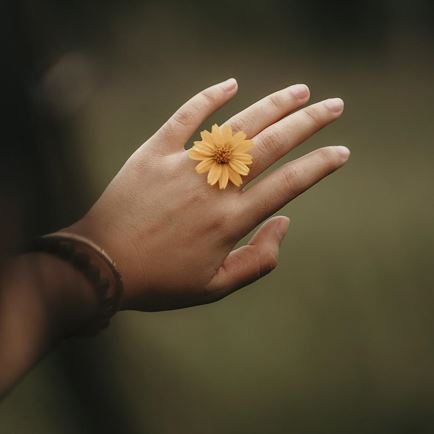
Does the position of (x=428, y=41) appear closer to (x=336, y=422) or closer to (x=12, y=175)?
(x=336, y=422)

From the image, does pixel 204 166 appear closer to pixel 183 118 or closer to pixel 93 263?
pixel 183 118

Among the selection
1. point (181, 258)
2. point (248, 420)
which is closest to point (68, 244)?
point (181, 258)

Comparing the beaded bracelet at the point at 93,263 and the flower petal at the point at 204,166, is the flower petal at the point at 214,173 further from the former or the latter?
Result: the beaded bracelet at the point at 93,263

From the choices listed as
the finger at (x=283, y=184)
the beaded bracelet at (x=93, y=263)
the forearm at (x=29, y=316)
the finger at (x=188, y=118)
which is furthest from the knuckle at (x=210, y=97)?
the forearm at (x=29, y=316)

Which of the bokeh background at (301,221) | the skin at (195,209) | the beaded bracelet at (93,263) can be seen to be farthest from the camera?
the bokeh background at (301,221)

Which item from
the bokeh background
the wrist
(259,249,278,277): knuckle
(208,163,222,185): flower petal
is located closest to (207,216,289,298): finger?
(259,249,278,277): knuckle

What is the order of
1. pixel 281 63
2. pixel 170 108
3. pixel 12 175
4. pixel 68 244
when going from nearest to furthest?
1. pixel 12 175
2. pixel 68 244
3. pixel 170 108
4. pixel 281 63

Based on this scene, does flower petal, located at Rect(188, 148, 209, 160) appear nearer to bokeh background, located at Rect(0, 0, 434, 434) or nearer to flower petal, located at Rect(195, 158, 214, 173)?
flower petal, located at Rect(195, 158, 214, 173)

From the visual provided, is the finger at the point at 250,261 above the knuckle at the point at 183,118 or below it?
below
